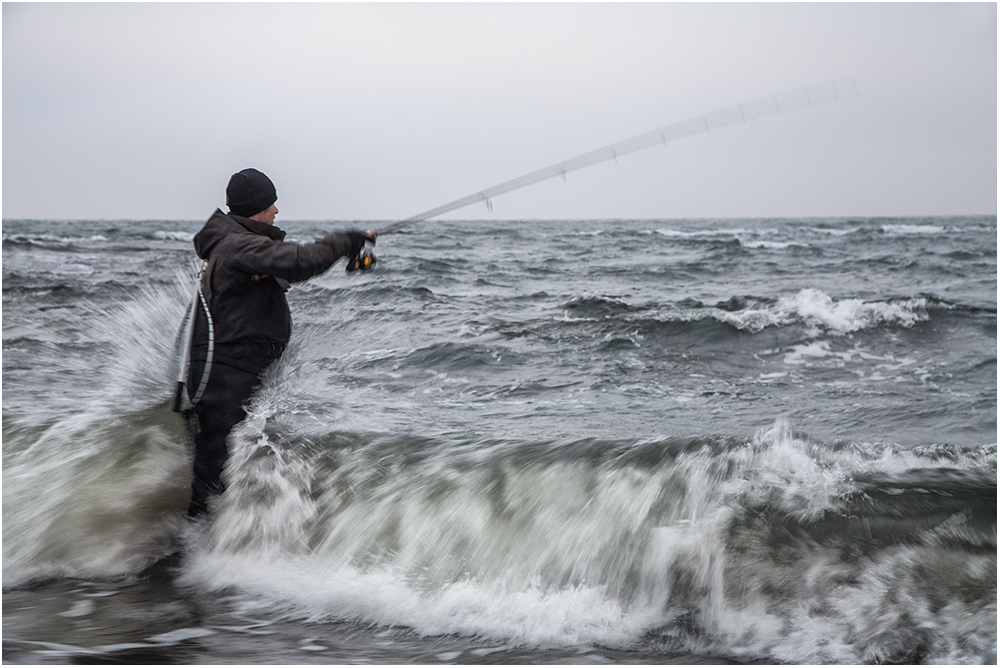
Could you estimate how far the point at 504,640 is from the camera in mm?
3119

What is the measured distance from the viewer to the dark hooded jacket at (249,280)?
3318 mm

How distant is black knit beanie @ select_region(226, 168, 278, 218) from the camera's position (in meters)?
3.61

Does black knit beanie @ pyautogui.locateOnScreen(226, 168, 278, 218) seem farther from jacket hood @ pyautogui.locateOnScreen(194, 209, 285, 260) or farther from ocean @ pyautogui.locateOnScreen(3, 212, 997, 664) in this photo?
ocean @ pyautogui.locateOnScreen(3, 212, 997, 664)

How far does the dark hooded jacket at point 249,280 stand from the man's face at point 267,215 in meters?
0.08

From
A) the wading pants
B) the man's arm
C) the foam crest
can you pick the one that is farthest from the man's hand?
the foam crest

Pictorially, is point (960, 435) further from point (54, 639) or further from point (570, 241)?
point (570, 241)

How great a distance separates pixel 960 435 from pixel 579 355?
3.79 metres

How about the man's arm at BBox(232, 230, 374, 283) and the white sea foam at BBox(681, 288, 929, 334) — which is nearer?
the man's arm at BBox(232, 230, 374, 283)

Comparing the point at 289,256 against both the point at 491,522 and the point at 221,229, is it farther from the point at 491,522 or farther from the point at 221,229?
the point at 491,522

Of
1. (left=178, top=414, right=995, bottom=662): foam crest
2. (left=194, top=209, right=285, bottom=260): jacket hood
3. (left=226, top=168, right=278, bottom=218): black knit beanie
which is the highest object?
(left=226, top=168, right=278, bottom=218): black knit beanie

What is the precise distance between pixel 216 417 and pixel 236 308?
1.77 ft

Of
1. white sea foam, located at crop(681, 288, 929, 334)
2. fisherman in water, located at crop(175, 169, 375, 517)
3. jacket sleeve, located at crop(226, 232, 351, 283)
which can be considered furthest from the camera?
white sea foam, located at crop(681, 288, 929, 334)

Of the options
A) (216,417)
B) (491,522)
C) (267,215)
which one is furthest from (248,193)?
(491,522)

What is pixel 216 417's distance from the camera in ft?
12.1
